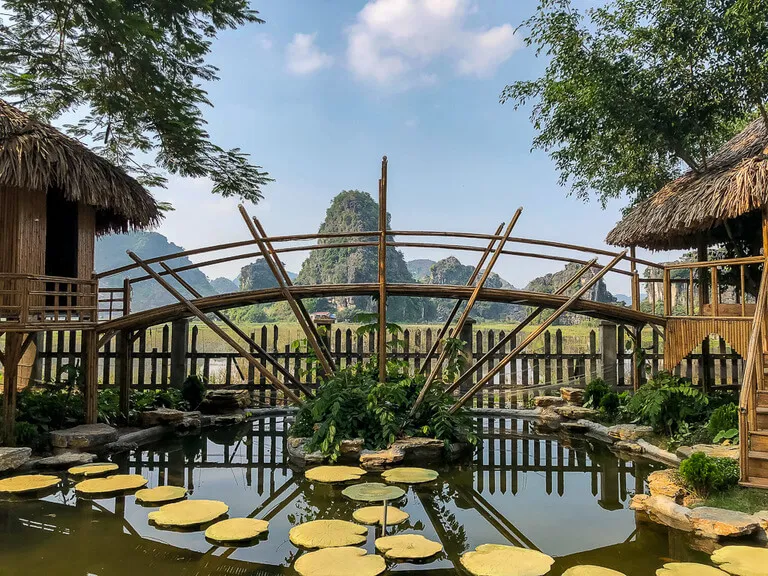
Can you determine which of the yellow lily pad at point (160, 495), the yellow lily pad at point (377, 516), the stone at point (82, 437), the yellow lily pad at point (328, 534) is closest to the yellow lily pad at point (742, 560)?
the yellow lily pad at point (377, 516)

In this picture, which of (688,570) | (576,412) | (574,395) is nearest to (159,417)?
(576,412)

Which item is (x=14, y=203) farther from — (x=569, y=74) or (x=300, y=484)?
(x=569, y=74)

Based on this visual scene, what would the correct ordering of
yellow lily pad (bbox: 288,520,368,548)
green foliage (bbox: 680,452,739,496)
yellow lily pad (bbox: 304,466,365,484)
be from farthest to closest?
yellow lily pad (bbox: 304,466,365,484) < green foliage (bbox: 680,452,739,496) < yellow lily pad (bbox: 288,520,368,548)

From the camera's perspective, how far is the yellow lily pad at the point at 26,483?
15.5 feet

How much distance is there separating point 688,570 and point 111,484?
452cm

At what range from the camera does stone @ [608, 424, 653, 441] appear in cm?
671

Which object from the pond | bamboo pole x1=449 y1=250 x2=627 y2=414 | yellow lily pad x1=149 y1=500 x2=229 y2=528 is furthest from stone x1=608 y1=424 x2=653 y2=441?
yellow lily pad x1=149 y1=500 x2=229 y2=528

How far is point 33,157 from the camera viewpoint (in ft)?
20.4

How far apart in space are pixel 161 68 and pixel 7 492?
24.9ft

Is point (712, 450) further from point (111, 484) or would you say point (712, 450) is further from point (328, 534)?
point (111, 484)

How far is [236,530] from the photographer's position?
3.82m

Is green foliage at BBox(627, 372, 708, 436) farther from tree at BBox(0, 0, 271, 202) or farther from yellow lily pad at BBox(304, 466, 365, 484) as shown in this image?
tree at BBox(0, 0, 271, 202)

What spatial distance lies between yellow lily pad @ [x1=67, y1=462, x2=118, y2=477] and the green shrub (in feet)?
21.3

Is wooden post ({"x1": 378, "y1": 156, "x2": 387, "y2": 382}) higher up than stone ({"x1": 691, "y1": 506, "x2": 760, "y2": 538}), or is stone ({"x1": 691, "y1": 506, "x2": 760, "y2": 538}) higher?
wooden post ({"x1": 378, "y1": 156, "x2": 387, "y2": 382})
